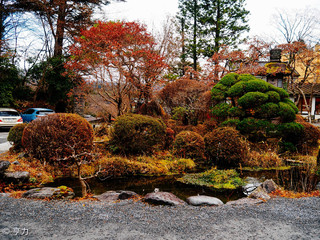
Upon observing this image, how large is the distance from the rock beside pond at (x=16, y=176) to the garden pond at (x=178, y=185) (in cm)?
58

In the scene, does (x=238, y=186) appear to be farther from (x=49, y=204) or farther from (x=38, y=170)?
(x=38, y=170)

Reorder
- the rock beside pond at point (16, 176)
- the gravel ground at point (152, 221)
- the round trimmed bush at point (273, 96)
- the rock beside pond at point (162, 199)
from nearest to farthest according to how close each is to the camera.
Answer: the gravel ground at point (152, 221), the rock beside pond at point (162, 199), the rock beside pond at point (16, 176), the round trimmed bush at point (273, 96)

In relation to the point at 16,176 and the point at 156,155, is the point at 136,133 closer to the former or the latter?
the point at 156,155

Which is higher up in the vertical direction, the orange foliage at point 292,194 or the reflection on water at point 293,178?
the orange foliage at point 292,194

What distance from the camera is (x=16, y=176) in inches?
216

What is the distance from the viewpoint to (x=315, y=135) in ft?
30.1

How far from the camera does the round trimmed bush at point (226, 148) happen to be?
7383 mm

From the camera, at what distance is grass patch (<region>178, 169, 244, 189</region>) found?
5957 mm

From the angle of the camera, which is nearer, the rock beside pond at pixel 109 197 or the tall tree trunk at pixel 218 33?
the rock beside pond at pixel 109 197

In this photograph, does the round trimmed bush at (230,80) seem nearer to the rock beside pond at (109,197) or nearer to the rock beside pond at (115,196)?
the rock beside pond at (115,196)

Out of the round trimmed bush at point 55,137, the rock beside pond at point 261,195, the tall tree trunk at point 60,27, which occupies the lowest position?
the rock beside pond at point 261,195

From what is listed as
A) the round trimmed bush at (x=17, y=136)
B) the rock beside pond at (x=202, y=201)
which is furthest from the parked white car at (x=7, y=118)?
the rock beside pond at (x=202, y=201)

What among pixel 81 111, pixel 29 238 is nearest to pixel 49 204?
pixel 29 238

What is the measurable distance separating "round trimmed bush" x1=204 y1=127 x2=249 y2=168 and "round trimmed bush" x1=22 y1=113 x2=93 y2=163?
393cm
